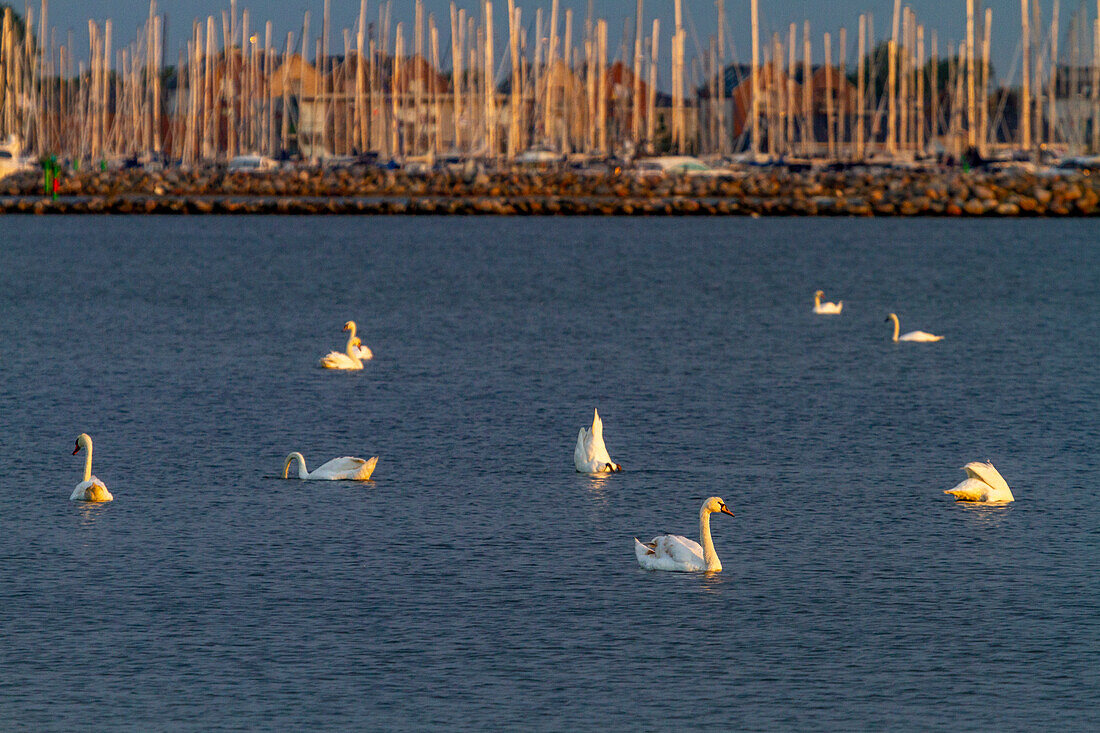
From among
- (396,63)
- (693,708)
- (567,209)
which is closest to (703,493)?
(693,708)

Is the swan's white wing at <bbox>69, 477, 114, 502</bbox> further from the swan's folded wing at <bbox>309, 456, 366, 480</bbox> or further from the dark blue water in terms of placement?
the swan's folded wing at <bbox>309, 456, 366, 480</bbox>

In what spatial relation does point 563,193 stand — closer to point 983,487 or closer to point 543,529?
point 983,487

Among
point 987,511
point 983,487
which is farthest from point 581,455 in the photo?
point 987,511

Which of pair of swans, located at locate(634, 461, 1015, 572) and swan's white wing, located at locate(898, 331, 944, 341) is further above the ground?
swan's white wing, located at locate(898, 331, 944, 341)

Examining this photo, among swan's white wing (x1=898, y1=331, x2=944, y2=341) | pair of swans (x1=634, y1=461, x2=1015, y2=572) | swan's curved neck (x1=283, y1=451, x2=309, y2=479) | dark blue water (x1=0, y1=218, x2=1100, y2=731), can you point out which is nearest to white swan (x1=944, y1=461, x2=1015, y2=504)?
dark blue water (x1=0, y1=218, x2=1100, y2=731)

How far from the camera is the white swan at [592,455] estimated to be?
2205cm

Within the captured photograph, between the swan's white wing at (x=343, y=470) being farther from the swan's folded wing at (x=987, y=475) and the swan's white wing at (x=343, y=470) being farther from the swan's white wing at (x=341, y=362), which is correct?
the swan's white wing at (x=341, y=362)

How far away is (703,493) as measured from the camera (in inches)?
820

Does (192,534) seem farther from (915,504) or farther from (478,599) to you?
(915,504)

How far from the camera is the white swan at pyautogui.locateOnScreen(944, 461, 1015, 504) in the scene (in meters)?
20.0

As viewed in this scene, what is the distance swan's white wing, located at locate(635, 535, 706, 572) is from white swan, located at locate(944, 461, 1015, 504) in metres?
4.88

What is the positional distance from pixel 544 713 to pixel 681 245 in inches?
2866

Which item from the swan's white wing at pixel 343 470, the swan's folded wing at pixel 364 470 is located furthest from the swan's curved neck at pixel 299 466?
the swan's folded wing at pixel 364 470

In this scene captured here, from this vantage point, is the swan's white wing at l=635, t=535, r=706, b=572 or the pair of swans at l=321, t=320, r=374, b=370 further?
the pair of swans at l=321, t=320, r=374, b=370
